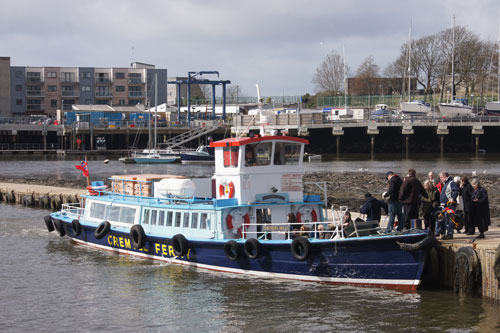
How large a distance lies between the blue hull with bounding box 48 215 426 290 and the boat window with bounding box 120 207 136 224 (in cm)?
358

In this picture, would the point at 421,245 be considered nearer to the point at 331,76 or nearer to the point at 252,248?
the point at 252,248

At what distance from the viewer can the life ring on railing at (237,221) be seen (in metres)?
21.6

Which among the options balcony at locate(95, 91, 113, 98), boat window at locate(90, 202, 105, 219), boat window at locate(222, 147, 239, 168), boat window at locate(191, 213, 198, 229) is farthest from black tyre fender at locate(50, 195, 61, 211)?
balcony at locate(95, 91, 113, 98)

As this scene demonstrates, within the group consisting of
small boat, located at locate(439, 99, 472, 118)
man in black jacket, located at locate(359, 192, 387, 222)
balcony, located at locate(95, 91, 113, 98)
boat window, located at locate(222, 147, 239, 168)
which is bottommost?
man in black jacket, located at locate(359, 192, 387, 222)

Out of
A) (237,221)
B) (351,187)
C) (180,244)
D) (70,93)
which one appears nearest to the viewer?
(237,221)

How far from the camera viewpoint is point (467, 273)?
1769 centimetres

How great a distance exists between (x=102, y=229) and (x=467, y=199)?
13338 mm

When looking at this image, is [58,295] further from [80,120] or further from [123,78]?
[123,78]

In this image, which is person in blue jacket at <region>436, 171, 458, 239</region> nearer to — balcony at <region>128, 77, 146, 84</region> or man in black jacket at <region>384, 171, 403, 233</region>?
man in black jacket at <region>384, 171, 403, 233</region>

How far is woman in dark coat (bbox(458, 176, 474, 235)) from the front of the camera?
19375 mm

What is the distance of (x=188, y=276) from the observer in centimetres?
2178

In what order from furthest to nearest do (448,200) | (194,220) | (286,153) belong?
1. (194,220)
2. (286,153)
3. (448,200)

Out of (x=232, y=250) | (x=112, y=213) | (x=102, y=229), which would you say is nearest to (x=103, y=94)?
(x=112, y=213)

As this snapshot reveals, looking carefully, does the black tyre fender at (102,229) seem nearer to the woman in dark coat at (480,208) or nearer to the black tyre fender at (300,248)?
the black tyre fender at (300,248)
